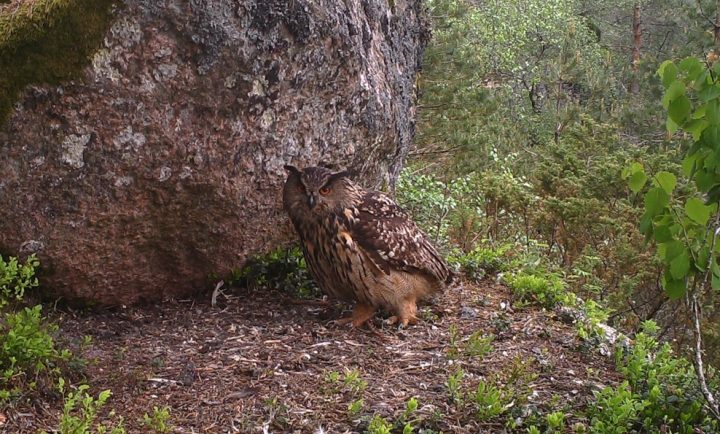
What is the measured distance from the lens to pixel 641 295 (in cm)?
863

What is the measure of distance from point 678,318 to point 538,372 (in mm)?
4209

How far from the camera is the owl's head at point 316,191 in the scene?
5.22 meters

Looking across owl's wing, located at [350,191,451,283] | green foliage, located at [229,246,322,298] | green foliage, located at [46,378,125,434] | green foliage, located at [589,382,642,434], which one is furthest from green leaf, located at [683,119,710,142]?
green foliage, located at [229,246,322,298]

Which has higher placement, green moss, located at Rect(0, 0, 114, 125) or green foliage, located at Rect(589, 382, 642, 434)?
green moss, located at Rect(0, 0, 114, 125)

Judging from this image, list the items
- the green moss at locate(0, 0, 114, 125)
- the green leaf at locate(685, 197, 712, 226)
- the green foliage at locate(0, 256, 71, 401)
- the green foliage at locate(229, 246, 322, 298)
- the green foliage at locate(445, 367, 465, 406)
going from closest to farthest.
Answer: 1. the green leaf at locate(685, 197, 712, 226)
2. the green foliage at locate(0, 256, 71, 401)
3. the green foliage at locate(445, 367, 465, 406)
4. the green moss at locate(0, 0, 114, 125)
5. the green foliage at locate(229, 246, 322, 298)

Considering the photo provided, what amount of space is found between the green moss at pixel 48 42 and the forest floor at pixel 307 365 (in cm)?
149

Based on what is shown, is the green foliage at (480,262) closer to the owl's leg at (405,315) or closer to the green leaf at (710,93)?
the owl's leg at (405,315)

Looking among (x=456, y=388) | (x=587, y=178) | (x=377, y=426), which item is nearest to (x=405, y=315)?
(x=456, y=388)

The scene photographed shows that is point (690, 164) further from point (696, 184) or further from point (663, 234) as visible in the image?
point (663, 234)

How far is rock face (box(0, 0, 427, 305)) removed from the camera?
15.5 feet

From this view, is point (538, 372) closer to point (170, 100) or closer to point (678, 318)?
point (170, 100)

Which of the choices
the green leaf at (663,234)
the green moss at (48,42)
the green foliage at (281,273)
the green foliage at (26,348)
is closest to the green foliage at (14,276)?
the green foliage at (26,348)

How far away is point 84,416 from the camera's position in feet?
12.9

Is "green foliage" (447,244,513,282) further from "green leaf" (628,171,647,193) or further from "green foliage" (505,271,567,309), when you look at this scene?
"green leaf" (628,171,647,193)
